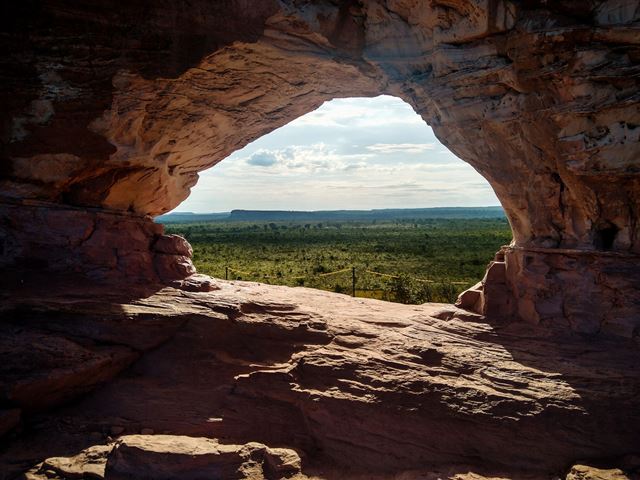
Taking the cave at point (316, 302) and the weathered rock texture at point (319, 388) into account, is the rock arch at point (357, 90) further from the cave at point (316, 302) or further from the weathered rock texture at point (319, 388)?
the weathered rock texture at point (319, 388)

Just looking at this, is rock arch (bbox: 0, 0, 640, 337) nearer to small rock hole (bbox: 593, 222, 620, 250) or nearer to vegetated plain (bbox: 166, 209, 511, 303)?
small rock hole (bbox: 593, 222, 620, 250)

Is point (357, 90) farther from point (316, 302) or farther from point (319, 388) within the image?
point (319, 388)

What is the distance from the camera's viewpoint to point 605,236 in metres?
6.96

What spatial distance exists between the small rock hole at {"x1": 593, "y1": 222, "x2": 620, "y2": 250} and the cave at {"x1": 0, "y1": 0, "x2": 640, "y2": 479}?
1.8 inches

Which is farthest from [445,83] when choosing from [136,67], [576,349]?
[136,67]

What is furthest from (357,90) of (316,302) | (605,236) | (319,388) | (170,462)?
(170,462)

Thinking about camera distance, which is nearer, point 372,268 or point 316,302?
point 316,302

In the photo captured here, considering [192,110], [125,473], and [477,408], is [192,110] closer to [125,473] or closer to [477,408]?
[125,473]

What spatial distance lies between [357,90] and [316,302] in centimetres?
427

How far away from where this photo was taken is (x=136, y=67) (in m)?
7.91

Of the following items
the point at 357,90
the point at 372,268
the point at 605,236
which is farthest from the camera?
the point at 372,268

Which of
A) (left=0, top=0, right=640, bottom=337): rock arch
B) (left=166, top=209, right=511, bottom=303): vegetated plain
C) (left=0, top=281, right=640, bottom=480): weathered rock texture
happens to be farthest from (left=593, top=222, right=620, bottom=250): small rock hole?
(left=166, top=209, right=511, bottom=303): vegetated plain

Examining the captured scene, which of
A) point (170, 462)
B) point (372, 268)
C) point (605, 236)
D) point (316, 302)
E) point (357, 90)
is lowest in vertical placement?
point (170, 462)

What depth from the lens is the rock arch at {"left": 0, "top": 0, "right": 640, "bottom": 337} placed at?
6469 mm
